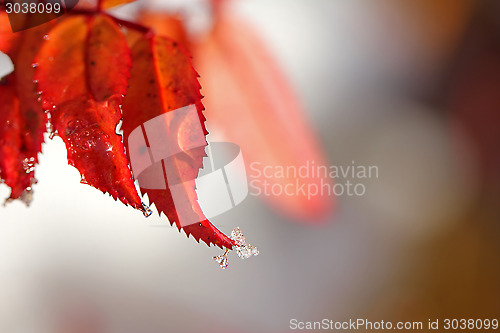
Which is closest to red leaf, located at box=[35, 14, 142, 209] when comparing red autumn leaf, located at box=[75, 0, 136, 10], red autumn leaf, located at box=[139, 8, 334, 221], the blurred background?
red autumn leaf, located at box=[75, 0, 136, 10]

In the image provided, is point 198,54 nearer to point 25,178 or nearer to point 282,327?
point 25,178

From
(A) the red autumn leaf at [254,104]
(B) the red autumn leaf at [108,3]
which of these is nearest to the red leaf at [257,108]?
(A) the red autumn leaf at [254,104]

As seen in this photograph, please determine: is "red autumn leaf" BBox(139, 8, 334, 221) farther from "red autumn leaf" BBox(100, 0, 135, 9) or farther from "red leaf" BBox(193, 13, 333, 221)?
"red autumn leaf" BBox(100, 0, 135, 9)

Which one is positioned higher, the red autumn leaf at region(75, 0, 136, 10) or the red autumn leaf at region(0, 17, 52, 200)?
the red autumn leaf at region(75, 0, 136, 10)

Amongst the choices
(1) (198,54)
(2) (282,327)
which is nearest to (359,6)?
(1) (198,54)

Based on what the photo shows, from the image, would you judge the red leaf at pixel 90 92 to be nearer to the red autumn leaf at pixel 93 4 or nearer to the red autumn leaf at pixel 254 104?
the red autumn leaf at pixel 93 4
